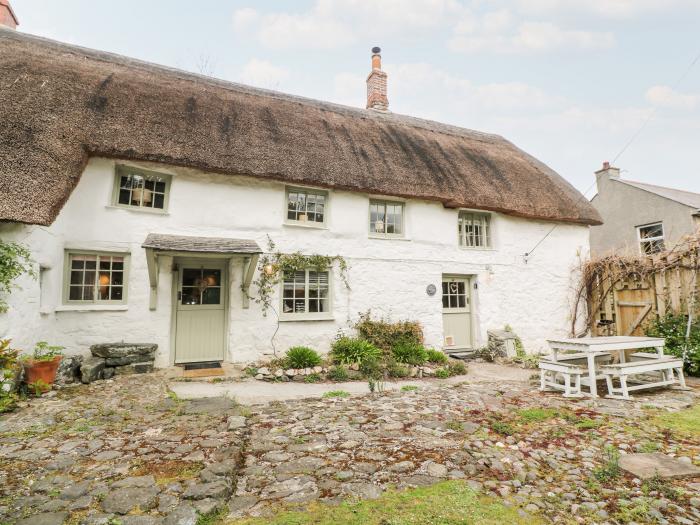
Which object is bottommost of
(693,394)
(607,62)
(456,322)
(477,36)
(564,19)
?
(693,394)

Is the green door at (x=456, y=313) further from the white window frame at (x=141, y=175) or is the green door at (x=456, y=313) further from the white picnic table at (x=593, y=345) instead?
the white window frame at (x=141, y=175)

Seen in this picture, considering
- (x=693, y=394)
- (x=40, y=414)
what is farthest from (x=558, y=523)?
(x=40, y=414)

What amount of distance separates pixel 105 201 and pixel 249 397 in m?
4.75

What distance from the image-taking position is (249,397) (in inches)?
213

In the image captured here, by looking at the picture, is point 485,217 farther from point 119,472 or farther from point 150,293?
point 119,472

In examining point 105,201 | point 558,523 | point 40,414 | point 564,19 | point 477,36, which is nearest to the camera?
point 558,523

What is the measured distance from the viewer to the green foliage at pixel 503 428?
4.02 metres

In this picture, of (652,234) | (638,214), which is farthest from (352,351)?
(638,214)

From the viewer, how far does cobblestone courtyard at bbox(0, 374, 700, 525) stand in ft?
8.50

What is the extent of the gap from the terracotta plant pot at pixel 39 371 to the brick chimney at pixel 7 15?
379 inches

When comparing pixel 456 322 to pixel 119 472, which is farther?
pixel 456 322

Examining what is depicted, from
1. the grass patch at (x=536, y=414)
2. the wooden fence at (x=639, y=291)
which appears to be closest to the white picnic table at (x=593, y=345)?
the grass patch at (x=536, y=414)

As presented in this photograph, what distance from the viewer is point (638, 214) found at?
1448cm

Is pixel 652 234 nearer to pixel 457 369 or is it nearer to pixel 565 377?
pixel 457 369
